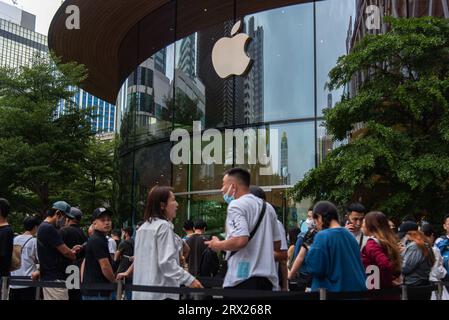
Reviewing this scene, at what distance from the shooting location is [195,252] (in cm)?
891

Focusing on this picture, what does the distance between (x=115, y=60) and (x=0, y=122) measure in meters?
6.48

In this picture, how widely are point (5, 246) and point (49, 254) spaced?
21.3 inches

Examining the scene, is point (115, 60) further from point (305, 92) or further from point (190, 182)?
point (305, 92)

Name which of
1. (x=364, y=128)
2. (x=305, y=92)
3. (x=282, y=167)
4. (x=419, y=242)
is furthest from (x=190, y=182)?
(x=419, y=242)

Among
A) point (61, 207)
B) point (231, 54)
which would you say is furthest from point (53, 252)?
point (231, 54)

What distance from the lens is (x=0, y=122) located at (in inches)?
832

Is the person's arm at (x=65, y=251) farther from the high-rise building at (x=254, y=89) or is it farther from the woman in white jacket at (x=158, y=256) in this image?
the high-rise building at (x=254, y=89)

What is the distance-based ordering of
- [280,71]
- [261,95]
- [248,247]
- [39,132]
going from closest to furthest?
[248,247] → [280,71] → [261,95] → [39,132]

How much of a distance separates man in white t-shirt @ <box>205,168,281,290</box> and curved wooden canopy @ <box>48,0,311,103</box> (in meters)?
Answer: 14.5

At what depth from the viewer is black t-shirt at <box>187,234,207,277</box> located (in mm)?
8922

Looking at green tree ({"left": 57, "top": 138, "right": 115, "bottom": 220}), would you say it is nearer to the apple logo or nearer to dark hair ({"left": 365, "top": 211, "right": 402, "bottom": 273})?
the apple logo

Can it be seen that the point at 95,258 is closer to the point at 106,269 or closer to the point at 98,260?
the point at 98,260

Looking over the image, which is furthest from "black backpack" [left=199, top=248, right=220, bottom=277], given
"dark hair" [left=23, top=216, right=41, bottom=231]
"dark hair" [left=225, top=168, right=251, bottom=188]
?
"dark hair" [left=225, top=168, right=251, bottom=188]

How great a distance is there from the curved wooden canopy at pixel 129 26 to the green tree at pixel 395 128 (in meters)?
7.01
